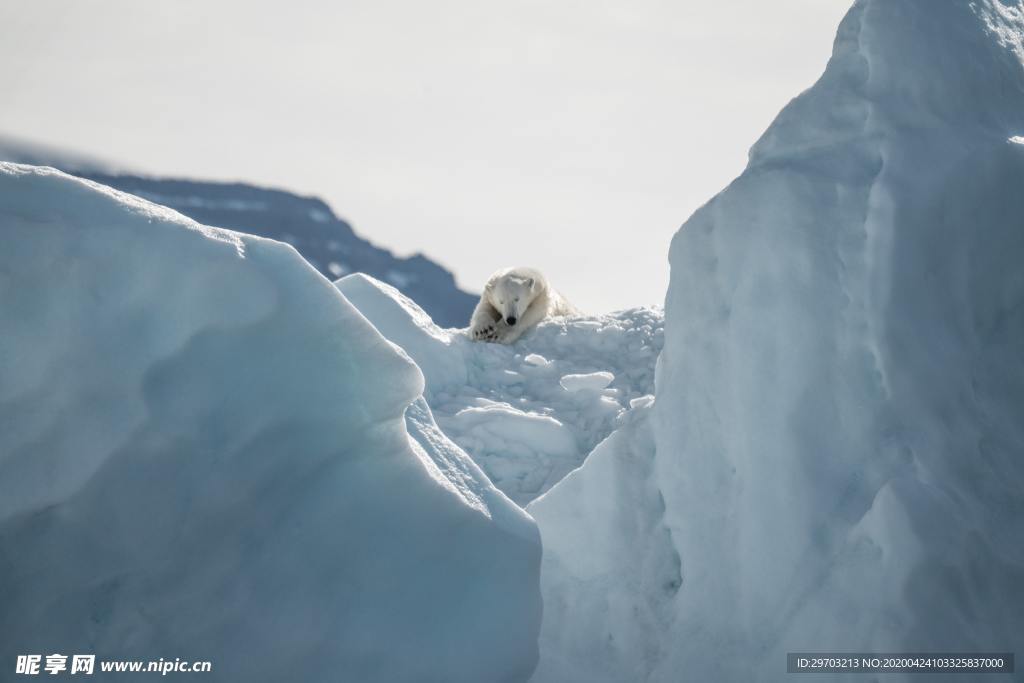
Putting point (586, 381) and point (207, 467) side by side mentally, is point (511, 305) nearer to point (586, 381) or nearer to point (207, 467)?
point (586, 381)

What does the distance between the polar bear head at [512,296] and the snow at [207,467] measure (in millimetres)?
5768

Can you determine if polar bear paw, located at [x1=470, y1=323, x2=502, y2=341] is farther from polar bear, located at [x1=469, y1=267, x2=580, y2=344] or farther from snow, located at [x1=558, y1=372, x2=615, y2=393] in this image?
snow, located at [x1=558, y1=372, x2=615, y2=393]

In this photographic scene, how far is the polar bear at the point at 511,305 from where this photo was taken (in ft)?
26.7

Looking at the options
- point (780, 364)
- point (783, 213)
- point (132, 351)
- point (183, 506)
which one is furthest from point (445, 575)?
point (783, 213)

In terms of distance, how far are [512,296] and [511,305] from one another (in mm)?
98

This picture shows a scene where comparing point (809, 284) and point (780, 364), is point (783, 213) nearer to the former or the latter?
point (809, 284)

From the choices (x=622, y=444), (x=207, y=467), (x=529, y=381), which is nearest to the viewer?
(x=207, y=467)

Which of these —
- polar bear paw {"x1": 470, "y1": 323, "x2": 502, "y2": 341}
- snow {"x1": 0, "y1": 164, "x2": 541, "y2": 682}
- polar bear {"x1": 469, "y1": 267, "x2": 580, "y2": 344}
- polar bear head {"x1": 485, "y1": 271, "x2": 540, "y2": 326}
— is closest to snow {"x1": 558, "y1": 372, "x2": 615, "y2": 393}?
polar bear {"x1": 469, "y1": 267, "x2": 580, "y2": 344}

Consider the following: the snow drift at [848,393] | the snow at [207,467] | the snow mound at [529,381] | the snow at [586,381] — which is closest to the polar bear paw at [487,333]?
the snow mound at [529,381]

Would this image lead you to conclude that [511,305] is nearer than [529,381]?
No

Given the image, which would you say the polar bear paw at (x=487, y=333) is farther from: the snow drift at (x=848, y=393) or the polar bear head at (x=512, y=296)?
the snow drift at (x=848, y=393)

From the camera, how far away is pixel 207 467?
2348 millimetres

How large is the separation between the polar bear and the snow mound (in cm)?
24

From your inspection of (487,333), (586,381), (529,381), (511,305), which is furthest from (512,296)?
(586,381)
